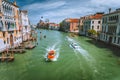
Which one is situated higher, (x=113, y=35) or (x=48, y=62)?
(x=113, y=35)

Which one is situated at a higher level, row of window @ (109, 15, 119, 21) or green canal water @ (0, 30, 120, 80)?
row of window @ (109, 15, 119, 21)

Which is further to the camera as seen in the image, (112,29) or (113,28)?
(112,29)

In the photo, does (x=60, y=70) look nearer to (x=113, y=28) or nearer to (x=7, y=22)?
(x=7, y=22)

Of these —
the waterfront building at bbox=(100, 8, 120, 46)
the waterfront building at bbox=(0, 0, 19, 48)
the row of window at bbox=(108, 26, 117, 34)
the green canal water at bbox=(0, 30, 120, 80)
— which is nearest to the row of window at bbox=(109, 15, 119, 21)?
the waterfront building at bbox=(100, 8, 120, 46)

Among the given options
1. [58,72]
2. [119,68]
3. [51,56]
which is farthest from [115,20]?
[58,72]

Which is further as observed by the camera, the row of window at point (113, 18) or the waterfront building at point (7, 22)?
the row of window at point (113, 18)

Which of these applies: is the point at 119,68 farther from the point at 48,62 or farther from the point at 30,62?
the point at 30,62

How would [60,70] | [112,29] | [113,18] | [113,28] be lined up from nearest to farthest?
[60,70] → [113,28] → [113,18] → [112,29]

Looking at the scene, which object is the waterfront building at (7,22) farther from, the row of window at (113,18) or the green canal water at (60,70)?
the row of window at (113,18)

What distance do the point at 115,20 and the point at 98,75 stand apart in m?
22.0

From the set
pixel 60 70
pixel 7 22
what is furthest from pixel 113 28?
pixel 7 22

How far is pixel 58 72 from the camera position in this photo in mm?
17609

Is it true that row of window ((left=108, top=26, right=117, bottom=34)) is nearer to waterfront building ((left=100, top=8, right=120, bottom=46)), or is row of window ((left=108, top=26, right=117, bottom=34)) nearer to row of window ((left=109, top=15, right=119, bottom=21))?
waterfront building ((left=100, top=8, right=120, bottom=46))

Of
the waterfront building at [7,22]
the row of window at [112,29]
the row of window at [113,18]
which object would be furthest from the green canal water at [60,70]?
the row of window at [113,18]
